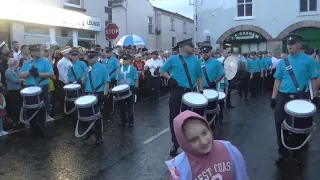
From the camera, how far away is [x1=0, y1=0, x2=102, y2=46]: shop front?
41.9ft

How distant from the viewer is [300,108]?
5.06 meters

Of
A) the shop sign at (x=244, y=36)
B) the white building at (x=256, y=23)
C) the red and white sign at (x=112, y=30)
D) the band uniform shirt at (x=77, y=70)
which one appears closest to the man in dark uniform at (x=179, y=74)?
the band uniform shirt at (x=77, y=70)

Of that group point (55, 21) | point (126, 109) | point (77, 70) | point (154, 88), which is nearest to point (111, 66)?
point (77, 70)

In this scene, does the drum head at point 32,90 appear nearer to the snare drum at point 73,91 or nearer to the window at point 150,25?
the snare drum at point 73,91

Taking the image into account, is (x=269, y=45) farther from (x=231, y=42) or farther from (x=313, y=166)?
(x=313, y=166)

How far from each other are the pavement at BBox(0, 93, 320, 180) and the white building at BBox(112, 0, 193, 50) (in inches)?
748

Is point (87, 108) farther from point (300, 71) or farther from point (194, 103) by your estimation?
point (300, 71)

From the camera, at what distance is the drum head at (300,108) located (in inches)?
195

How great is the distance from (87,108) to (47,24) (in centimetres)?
884

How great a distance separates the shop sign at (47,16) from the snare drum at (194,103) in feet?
29.6

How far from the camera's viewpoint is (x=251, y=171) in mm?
5191

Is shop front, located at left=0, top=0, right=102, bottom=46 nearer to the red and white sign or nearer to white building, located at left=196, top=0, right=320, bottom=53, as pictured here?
the red and white sign

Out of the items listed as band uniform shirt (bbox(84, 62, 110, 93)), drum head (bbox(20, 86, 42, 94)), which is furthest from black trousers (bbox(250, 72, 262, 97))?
drum head (bbox(20, 86, 42, 94))

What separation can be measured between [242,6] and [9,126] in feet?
74.2
